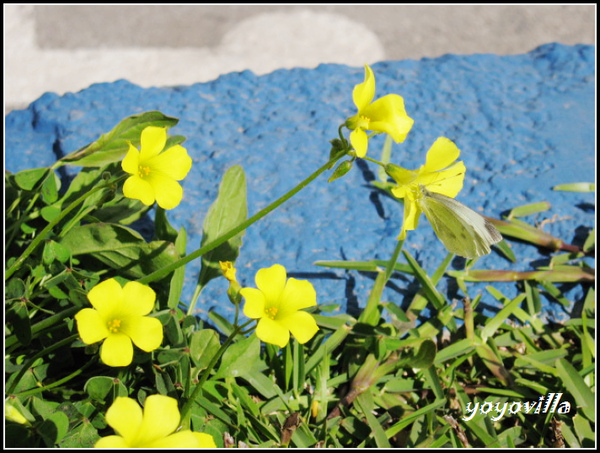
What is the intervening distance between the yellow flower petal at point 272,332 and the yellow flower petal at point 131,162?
0.30 meters

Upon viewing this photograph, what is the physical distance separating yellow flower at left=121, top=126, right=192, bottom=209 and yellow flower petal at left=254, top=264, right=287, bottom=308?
0.62ft

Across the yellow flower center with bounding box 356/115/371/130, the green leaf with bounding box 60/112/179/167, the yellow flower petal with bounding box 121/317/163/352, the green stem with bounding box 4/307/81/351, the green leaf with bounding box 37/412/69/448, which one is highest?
the green leaf with bounding box 60/112/179/167

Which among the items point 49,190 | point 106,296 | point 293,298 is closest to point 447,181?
point 293,298

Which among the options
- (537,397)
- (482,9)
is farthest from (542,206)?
(482,9)

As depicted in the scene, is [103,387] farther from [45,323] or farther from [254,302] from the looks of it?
[254,302]

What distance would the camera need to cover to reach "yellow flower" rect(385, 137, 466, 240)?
1071 mm

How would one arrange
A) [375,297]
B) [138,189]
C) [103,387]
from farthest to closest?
[375,297], [103,387], [138,189]

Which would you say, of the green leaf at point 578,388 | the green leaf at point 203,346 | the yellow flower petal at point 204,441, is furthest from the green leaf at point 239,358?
the green leaf at point 578,388

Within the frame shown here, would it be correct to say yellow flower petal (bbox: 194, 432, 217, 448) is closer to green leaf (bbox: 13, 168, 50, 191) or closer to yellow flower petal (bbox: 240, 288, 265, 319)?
yellow flower petal (bbox: 240, 288, 265, 319)

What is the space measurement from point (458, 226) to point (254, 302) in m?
0.34

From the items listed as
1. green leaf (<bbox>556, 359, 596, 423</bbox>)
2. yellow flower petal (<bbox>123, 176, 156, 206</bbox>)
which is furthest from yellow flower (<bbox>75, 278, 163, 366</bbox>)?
green leaf (<bbox>556, 359, 596, 423</bbox>)

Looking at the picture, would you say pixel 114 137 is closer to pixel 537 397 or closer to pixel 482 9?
pixel 537 397

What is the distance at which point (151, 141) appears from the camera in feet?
3.68

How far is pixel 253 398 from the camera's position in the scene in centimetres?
154
